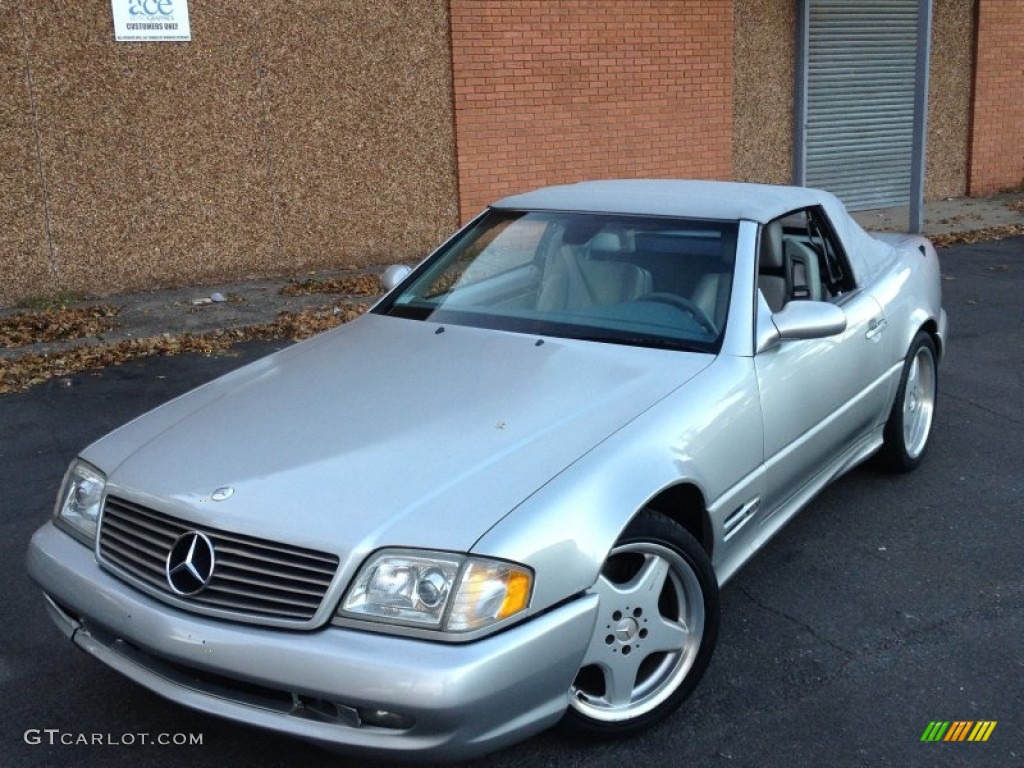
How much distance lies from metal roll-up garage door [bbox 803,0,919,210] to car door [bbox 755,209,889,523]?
957 cm

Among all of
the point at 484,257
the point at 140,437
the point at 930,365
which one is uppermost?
the point at 484,257

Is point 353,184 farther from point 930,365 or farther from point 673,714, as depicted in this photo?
point 673,714

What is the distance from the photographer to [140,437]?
371 centimetres

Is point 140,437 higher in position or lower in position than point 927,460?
higher

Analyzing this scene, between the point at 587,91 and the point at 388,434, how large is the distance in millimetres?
9459

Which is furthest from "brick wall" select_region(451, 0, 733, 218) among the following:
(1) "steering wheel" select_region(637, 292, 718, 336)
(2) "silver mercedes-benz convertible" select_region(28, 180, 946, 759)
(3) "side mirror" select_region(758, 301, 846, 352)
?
(3) "side mirror" select_region(758, 301, 846, 352)

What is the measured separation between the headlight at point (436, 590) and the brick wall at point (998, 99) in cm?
1476

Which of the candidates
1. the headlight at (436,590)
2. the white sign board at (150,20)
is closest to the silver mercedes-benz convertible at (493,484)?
the headlight at (436,590)

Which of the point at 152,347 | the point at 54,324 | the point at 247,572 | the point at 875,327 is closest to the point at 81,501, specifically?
the point at 247,572

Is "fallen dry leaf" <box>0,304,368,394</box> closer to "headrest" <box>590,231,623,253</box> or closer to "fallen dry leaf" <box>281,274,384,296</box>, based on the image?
"fallen dry leaf" <box>281,274,384,296</box>

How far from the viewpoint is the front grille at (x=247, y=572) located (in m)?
2.92

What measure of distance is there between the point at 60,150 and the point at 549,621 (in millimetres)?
8220

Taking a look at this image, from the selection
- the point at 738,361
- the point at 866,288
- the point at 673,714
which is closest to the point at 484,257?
the point at 738,361

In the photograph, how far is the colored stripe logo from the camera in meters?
3.41
